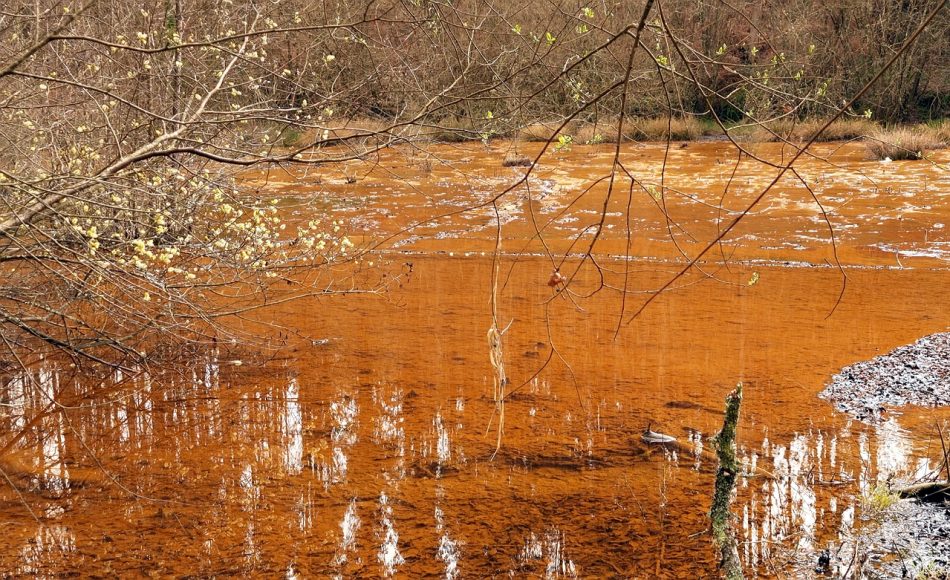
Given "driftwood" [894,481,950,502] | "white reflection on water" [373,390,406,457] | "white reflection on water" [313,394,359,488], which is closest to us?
"driftwood" [894,481,950,502]

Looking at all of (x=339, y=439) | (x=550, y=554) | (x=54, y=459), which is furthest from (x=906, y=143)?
(x=54, y=459)

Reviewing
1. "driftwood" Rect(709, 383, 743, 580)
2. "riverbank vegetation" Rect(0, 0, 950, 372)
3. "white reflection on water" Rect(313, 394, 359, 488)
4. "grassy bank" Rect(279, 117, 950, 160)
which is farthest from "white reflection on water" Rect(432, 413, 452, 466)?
"grassy bank" Rect(279, 117, 950, 160)

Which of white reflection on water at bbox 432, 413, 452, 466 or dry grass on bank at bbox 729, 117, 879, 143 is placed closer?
white reflection on water at bbox 432, 413, 452, 466

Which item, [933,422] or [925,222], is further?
[925,222]

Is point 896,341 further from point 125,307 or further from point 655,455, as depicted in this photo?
point 125,307

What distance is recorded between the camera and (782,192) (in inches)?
500

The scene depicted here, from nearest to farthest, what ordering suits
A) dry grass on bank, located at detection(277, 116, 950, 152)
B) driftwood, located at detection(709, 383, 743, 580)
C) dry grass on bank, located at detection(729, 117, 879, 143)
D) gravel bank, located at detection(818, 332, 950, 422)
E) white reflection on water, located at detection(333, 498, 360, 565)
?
driftwood, located at detection(709, 383, 743, 580) → white reflection on water, located at detection(333, 498, 360, 565) → gravel bank, located at detection(818, 332, 950, 422) → dry grass on bank, located at detection(277, 116, 950, 152) → dry grass on bank, located at detection(729, 117, 879, 143)

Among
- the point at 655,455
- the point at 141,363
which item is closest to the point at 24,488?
the point at 141,363

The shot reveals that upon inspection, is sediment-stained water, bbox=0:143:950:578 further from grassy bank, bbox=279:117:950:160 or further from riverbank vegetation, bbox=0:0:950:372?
grassy bank, bbox=279:117:950:160

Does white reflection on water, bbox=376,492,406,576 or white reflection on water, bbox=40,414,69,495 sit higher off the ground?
white reflection on water, bbox=40,414,69,495

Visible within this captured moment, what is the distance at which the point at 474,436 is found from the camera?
15.3ft

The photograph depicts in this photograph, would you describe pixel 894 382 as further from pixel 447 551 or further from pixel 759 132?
pixel 759 132

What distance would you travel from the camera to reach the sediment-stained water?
Answer: 11.4ft

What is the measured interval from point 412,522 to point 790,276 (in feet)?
20.2
